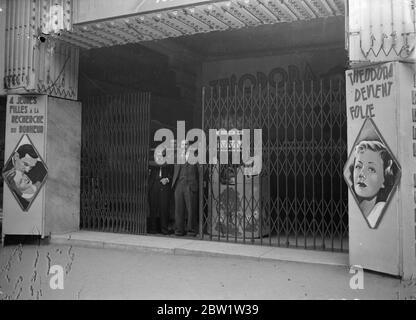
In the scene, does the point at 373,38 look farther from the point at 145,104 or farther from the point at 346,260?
the point at 145,104

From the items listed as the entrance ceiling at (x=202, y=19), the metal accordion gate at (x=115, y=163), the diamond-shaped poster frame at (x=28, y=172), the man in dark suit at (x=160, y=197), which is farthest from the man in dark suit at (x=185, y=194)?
the diamond-shaped poster frame at (x=28, y=172)

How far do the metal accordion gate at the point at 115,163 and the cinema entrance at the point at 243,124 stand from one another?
23 millimetres

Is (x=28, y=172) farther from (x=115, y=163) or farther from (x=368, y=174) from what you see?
(x=368, y=174)

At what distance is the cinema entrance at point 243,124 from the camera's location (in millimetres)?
7488

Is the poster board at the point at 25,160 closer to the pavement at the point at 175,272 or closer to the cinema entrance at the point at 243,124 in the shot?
the pavement at the point at 175,272

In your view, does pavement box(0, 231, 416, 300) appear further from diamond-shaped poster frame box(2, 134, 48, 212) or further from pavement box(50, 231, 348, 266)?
diamond-shaped poster frame box(2, 134, 48, 212)

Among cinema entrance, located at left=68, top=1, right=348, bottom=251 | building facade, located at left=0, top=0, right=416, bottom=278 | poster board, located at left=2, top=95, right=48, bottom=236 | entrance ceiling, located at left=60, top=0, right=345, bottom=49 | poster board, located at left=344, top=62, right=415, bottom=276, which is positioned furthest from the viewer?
poster board, located at left=2, top=95, right=48, bottom=236

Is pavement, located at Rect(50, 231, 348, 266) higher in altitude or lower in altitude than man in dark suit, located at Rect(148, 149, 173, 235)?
lower

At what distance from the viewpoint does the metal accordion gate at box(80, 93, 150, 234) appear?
29.9 feet

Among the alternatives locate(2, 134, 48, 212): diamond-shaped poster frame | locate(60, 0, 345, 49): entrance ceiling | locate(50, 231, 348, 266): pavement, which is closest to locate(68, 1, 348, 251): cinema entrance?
locate(60, 0, 345, 49): entrance ceiling

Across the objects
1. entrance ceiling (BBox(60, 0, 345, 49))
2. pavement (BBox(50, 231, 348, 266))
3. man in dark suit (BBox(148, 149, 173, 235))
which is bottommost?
pavement (BBox(50, 231, 348, 266))

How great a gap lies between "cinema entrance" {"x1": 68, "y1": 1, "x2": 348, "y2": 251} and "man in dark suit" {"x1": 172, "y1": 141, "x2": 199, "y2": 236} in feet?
0.76
